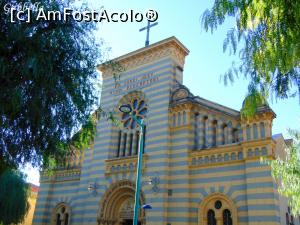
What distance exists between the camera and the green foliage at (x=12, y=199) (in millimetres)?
25125

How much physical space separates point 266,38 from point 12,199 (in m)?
25.0

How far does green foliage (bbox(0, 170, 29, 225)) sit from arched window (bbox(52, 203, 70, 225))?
3.38 m

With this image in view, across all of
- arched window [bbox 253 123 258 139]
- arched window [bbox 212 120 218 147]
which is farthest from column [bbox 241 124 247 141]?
arched window [bbox 212 120 218 147]

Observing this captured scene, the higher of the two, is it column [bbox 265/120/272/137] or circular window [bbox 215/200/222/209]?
column [bbox 265/120/272/137]

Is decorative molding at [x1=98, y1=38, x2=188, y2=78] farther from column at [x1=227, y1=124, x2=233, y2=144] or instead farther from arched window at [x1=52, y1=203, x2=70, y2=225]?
arched window at [x1=52, y1=203, x2=70, y2=225]

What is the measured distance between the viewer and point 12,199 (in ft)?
83.8

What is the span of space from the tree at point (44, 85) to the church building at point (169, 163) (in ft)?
6.84

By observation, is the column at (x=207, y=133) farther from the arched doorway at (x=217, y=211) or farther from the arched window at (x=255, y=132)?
the arched doorway at (x=217, y=211)

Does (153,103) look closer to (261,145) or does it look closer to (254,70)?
(261,145)

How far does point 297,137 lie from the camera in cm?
1393

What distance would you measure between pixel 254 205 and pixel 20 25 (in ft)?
42.7

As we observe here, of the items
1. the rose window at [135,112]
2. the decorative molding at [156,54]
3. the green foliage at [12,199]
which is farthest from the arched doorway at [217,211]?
the green foliage at [12,199]

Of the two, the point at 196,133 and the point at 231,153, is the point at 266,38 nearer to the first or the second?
the point at 231,153

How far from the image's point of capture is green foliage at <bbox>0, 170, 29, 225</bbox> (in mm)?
25125
